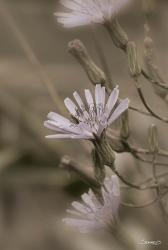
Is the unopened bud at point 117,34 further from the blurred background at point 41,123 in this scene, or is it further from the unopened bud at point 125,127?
the blurred background at point 41,123

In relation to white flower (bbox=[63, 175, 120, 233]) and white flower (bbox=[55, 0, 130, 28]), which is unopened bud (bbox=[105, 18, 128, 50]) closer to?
white flower (bbox=[55, 0, 130, 28])

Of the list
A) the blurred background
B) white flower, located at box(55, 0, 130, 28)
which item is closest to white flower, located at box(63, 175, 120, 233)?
white flower, located at box(55, 0, 130, 28)

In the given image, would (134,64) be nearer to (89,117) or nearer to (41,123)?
(89,117)

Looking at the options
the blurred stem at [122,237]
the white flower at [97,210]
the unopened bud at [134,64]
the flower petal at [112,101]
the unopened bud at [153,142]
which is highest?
the unopened bud at [134,64]

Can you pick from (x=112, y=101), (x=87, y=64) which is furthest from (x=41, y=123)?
(x=112, y=101)

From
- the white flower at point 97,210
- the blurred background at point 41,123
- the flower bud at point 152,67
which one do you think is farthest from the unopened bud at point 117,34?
the blurred background at point 41,123
